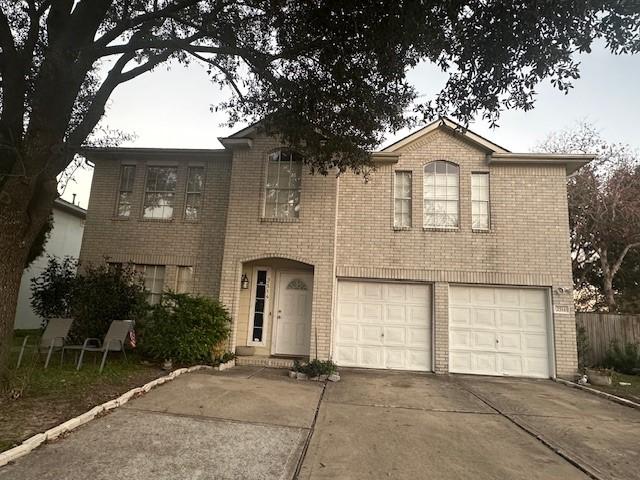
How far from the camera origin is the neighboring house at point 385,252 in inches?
418

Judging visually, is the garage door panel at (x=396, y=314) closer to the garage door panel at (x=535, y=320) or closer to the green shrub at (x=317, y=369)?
the green shrub at (x=317, y=369)

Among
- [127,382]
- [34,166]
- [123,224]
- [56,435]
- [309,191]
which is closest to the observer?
[56,435]

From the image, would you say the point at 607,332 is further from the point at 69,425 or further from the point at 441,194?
the point at 69,425

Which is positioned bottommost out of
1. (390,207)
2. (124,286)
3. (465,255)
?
(124,286)

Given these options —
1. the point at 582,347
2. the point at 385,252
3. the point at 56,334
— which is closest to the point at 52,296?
the point at 56,334

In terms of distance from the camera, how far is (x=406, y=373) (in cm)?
1028

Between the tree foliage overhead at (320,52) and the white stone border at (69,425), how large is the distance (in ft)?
11.9

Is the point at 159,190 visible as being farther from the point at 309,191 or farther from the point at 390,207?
the point at 390,207

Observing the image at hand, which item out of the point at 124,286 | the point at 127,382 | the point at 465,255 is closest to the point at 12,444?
the point at 127,382

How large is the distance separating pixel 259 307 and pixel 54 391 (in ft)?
18.7

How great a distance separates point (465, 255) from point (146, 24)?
887 cm

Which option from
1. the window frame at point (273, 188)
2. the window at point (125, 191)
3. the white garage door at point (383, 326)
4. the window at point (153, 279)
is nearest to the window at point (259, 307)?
the window frame at point (273, 188)

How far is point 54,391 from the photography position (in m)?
6.08

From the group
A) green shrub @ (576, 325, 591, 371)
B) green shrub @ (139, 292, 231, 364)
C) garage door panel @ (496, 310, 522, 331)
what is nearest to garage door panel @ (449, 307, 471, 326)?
garage door panel @ (496, 310, 522, 331)
